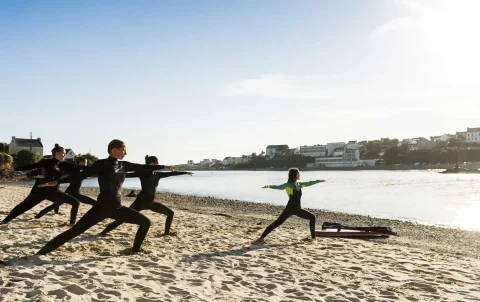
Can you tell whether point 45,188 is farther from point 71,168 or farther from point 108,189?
point 108,189

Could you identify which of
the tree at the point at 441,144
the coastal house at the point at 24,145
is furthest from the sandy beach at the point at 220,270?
the tree at the point at 441,144

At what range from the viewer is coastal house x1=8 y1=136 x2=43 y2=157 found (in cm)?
11331

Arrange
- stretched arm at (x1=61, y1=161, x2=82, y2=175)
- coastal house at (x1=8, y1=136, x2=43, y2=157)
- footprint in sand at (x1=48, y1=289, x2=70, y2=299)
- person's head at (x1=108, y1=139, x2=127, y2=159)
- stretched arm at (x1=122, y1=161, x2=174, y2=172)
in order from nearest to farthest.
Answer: footprint in sand at (x1=48, y1=289, x2=70, y2=299)
person's head at (x1=108, y1=139, x2=127, y2=159)
stretched arm at (x1=122, y1=161, x2=174, y2=172)
stretched arm at (x1=61, y1=161, x2=82, y2=175)
coastal house at (x1=8, y1=136, x2=43, y2=157)

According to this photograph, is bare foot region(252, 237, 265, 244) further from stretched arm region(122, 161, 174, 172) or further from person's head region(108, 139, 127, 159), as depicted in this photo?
person's head region(108, 139, 127, 159)

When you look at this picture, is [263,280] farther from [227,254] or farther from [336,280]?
[227,254]

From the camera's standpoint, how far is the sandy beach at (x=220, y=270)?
18.8 ft

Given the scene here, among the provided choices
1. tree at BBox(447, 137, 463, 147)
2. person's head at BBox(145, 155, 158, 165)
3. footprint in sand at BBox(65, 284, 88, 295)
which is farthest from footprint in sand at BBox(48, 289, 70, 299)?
tree at BBox(447, 137, 463, 147)

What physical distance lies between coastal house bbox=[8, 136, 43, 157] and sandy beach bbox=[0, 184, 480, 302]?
384ft

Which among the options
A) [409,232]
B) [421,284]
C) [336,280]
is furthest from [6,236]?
[409,232]

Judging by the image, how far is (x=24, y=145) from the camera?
11425 cm

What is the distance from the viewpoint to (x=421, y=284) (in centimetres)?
673

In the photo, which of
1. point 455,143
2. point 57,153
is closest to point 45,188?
point 57,153

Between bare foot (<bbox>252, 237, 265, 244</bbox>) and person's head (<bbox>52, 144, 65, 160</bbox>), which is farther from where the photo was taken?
person's head (<bbox>52, 144, 65, 160</bbox>)

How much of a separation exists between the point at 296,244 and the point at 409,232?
9636 mm
